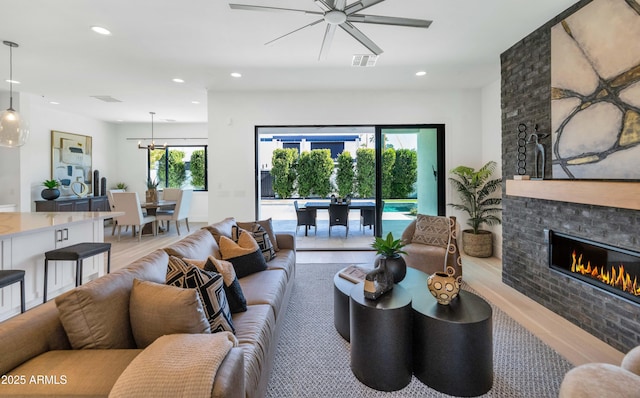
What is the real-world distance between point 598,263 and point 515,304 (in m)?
0.84

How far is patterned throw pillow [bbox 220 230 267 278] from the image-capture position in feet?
8.79

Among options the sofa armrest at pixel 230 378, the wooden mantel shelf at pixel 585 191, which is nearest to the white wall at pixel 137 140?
the wooden mantel shelf at pixel 585 191

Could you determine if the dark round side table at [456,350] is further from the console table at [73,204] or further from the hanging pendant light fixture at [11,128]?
the console table at [73,204]

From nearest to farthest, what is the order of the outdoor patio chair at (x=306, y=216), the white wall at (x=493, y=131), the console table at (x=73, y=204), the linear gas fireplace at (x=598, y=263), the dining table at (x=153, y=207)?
the linear gas fireplace at (x=598, y=263), the white wall at (x=493, y=131), the console table at (x=73, y=204), the outdoor patio chair at (x=306, y=216), the dining table at (x=153, y=207)

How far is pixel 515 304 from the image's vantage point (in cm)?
310

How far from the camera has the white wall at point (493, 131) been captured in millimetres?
4680

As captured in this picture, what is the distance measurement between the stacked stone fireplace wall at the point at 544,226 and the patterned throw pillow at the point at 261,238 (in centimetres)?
276

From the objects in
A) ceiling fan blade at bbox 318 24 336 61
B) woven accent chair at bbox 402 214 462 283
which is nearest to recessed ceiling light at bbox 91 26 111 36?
ceiling fan blade at bbox 318 24 336 61

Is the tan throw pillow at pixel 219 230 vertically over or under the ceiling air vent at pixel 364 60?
under

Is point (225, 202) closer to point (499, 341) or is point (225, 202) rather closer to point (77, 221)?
point (77, 221)

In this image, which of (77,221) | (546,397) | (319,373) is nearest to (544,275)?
(546,397)

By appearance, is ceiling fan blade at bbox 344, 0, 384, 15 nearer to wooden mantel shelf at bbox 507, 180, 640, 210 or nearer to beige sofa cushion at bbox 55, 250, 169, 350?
wooden mantel shelf at bbox 507, 180, 640, 210

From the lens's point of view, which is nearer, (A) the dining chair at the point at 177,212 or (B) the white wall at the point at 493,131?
(B) the white wall at the point at 493,131

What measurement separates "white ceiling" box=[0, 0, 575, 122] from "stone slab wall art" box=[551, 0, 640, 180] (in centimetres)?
37
